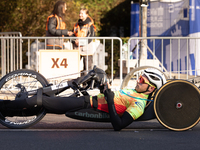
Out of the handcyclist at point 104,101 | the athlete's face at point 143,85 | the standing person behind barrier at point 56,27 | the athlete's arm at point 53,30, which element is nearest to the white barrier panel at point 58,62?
the standing person behind barrier at point 56,27

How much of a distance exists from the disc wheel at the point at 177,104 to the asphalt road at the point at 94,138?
18 cm

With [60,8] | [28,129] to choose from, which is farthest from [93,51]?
[28,129]

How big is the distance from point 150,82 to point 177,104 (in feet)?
1.53

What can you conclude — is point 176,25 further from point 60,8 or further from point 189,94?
point 189,94

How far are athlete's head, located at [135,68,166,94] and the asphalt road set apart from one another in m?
0.60

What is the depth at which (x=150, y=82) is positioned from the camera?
5.01m

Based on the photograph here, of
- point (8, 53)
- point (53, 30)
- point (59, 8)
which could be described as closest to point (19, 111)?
point (53, 30)

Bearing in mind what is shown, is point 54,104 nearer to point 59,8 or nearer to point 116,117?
point 116,117

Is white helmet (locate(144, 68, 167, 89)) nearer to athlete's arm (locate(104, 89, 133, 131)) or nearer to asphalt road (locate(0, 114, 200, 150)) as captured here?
athlete's arm (locate(104, 89, 133, 131))

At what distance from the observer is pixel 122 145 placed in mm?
4355

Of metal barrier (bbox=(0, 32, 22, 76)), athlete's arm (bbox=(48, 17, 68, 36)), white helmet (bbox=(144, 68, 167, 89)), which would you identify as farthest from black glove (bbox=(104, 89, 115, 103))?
metal barrier (bbox=(0, 32, 22, 76))

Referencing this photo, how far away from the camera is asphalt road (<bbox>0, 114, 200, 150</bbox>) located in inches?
169

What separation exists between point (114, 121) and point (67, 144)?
0.75 metres

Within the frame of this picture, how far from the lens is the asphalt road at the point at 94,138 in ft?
14.1
